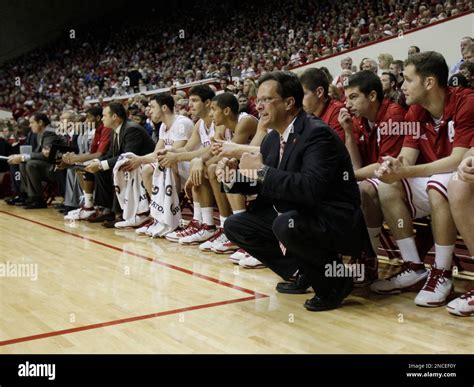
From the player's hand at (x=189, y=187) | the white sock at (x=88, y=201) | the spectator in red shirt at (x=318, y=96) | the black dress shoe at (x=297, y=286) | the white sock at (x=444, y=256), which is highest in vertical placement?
the spectator in red shirt at (x=318, y=96)

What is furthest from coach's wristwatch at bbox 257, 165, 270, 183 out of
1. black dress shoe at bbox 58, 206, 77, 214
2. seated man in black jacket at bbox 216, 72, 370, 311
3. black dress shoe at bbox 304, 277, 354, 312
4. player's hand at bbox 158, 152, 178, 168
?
black dress shoe at bbox 58, 206, 77, 214

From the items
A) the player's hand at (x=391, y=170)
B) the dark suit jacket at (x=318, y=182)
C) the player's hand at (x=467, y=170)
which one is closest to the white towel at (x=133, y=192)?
the dark suit jacket at (x=318, y=182)

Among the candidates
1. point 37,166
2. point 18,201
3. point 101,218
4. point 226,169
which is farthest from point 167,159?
point 18,201

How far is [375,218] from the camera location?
11.6 feet

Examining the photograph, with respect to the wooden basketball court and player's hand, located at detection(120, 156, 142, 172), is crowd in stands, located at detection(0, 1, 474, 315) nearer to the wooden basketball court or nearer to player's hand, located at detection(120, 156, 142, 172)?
player's hand, located at detection(120, 156, 142, 172)

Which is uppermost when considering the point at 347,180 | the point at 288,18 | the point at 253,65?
the point at 288,18

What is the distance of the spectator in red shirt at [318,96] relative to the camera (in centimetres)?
408

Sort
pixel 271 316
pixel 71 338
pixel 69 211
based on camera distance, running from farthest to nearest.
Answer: pixel 69 211
pixel 271 316
pixel 71 338

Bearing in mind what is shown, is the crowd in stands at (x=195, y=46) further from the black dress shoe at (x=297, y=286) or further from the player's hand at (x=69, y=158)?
the black dress shoe at (x=297, y=286)

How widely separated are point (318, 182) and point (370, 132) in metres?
1.08

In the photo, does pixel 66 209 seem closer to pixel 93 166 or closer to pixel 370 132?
pixel 93 166
